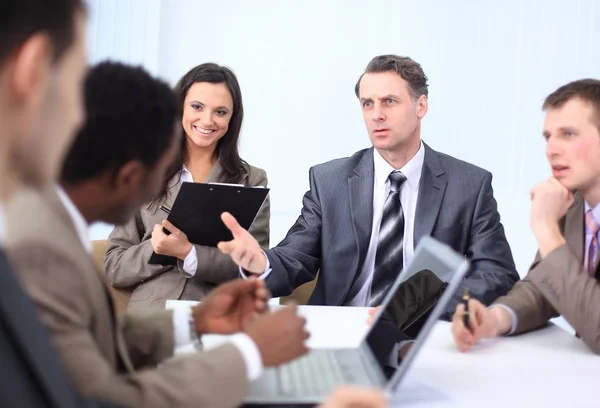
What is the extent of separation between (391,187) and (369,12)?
10.1 feet

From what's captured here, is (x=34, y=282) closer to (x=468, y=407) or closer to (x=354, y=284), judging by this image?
(x=468, y=407)

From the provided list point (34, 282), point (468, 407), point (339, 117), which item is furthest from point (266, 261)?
point (339, 117)

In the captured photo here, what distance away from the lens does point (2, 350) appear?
32.5 inches

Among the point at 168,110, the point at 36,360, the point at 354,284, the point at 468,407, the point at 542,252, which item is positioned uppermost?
the point at 168,110

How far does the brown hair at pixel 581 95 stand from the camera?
85.1 inches

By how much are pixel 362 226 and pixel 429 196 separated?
10.7 inches

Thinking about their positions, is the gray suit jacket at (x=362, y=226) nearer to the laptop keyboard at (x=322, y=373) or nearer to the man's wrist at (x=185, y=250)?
the man's wrist at (x=185, y=250)

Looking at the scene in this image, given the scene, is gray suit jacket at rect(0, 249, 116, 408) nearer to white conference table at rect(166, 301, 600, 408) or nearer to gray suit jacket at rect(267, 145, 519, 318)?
white conference table at rect(166, 301, 600, 408)

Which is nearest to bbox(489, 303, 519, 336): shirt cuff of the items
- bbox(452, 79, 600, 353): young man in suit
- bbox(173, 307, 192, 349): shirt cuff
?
bbox(452, 79, 600, 353): young man in suit

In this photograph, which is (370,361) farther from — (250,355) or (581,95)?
(581,95)

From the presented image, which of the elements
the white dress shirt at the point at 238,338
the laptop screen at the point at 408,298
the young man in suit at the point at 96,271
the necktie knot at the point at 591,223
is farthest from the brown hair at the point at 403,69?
the white dress shirt at the point at 238,338

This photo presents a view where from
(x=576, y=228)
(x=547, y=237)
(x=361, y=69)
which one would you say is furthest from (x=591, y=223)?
(x=361, y=69)

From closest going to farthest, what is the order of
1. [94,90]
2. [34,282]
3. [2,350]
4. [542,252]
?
[2,350]
[34,282]
[94,90]
[542,252]

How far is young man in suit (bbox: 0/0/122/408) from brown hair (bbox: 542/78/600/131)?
170cm
